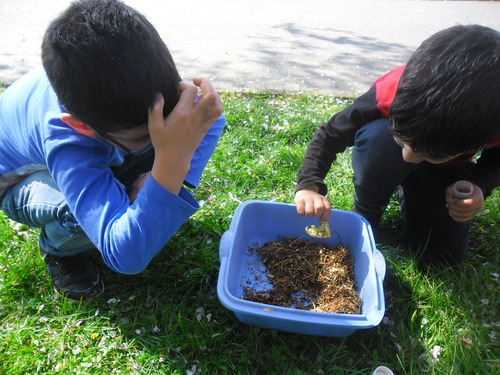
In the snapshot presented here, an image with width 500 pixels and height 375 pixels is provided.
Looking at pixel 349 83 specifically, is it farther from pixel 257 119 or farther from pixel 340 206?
pixel 340 206

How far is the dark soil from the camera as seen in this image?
1.44m

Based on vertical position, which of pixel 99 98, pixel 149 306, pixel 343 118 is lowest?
pixel 149 306

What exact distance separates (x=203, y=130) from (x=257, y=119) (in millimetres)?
1397

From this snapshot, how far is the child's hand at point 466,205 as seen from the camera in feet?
4.52

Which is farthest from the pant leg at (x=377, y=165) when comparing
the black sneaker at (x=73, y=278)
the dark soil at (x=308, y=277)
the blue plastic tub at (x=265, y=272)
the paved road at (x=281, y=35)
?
the paved road at (x=281, y=35)

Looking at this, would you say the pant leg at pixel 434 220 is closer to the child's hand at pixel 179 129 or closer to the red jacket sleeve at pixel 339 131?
the red jacket sleeve at pixel 339 131

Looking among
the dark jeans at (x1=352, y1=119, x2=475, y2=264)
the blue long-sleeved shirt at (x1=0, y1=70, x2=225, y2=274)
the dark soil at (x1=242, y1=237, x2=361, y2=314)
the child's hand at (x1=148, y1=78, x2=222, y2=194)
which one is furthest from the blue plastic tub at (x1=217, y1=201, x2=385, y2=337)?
the child's hand at (x1=148, y1=78, x2=222, y2=194)

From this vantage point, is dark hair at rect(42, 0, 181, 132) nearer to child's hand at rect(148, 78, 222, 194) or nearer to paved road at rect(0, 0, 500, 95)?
child's hand at rect(148, 78, 222, 194)

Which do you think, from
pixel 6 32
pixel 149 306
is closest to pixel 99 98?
pixel 149 306

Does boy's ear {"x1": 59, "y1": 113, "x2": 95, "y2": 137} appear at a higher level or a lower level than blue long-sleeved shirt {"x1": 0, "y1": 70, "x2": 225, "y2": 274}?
higher

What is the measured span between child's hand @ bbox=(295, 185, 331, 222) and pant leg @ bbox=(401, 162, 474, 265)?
1.54 ft

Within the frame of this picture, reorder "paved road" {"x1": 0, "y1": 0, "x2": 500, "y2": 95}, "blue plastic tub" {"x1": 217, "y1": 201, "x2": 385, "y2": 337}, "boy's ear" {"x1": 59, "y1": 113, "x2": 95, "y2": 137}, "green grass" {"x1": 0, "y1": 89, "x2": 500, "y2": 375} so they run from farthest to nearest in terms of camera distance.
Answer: "paved road" {"x1": 0, "y1": 0, "x2": 500, "y2": 95}, "green grass" {"x1": 0, "y1": 89, "x2": 500, "y2": 375}, "blue plastic tub" {"x1": 217, "y1": 201, "x2": 385, "y2": 337}, "boy's ear" {"x1": 59, "y1": 113, "x2": 95, "y2": 137}

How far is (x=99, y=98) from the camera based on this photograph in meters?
0.97

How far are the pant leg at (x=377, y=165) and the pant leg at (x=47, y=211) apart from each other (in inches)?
41.2
